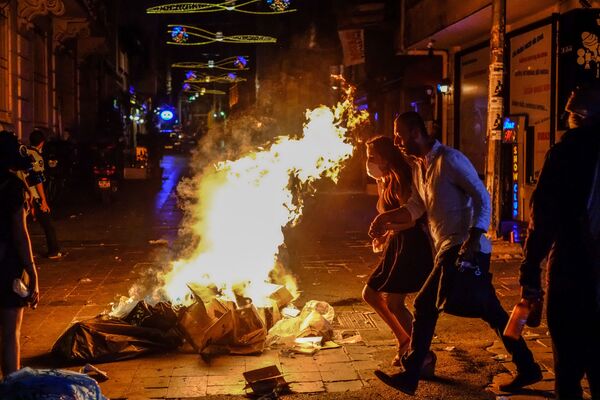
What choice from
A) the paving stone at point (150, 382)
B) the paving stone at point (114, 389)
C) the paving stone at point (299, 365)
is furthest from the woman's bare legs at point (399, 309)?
the paving stone at point (114, 389)

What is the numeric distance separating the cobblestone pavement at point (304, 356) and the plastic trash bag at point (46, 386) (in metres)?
1.55

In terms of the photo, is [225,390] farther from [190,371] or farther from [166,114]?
[166,114]

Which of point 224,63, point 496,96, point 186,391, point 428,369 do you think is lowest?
point 186,391

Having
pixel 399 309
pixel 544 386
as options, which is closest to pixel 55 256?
pixel 399 309

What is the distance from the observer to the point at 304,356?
227 inches

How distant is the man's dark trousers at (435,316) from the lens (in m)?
4.57

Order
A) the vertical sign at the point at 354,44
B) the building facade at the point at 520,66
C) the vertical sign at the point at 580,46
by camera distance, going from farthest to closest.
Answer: the vertical sign at the point at 354,44
the building facade at the point at 520,66
the vertical sign at the point at 580,46

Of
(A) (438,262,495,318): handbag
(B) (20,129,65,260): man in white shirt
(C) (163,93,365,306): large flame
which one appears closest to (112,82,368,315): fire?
(C) (163,93,365,306): large flame

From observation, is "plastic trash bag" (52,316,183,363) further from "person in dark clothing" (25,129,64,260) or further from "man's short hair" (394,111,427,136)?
"person in dark clothing" (25,129,64,260)

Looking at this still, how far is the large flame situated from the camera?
6875 millimetres

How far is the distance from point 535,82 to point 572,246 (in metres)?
10.4

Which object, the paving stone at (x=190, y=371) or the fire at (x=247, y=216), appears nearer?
the paving stone at (x=190, y=371)

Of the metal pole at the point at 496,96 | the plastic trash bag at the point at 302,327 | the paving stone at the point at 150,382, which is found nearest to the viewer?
the paving stone at the point at 150,382

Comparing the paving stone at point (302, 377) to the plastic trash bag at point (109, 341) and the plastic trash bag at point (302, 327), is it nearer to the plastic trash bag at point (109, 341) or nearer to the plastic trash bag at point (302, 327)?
the plastic trash bag at point (302, 327)
